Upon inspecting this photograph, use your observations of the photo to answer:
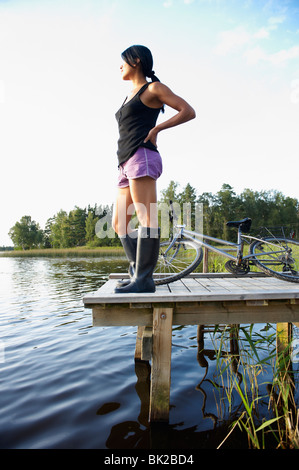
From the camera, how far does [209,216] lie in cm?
6844

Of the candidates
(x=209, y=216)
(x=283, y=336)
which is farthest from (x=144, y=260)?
(x=209, y=216)

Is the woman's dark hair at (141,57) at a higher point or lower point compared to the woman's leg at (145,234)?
higher

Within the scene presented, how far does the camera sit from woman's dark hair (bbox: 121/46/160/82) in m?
2.87

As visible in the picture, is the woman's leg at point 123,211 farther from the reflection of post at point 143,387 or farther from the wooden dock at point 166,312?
the reflection of post at point 143,387

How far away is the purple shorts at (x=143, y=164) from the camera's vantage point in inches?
108

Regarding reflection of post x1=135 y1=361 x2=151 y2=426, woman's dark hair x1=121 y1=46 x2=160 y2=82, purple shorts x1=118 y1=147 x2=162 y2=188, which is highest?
woman's dark hair x1=121 y1=46 x2=160 y2=82

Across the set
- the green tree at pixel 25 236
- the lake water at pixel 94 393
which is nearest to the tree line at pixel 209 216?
the green tree at pixel 25 236

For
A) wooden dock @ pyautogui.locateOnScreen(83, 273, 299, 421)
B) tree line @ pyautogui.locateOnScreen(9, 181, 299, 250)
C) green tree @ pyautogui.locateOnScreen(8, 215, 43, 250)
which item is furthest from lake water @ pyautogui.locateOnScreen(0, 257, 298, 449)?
green tree @ pyautogui.locateOnScreen(8, 215, 43, 250)

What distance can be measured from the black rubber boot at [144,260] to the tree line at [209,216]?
205ft

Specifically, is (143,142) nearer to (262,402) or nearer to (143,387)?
(143,387)

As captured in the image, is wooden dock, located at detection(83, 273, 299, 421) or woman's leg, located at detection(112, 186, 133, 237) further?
woman's leg, located at detection(112, 186, 133, 237)

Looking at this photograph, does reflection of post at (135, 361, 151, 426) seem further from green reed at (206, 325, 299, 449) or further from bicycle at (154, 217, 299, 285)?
bicycle at (154, 217, 299, 285)

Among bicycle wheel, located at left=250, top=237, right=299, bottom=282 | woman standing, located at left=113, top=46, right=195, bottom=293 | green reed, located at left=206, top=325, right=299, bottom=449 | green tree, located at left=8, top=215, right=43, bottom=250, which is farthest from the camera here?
green tree, located at left=8, top=215, right=43, bottom=250
